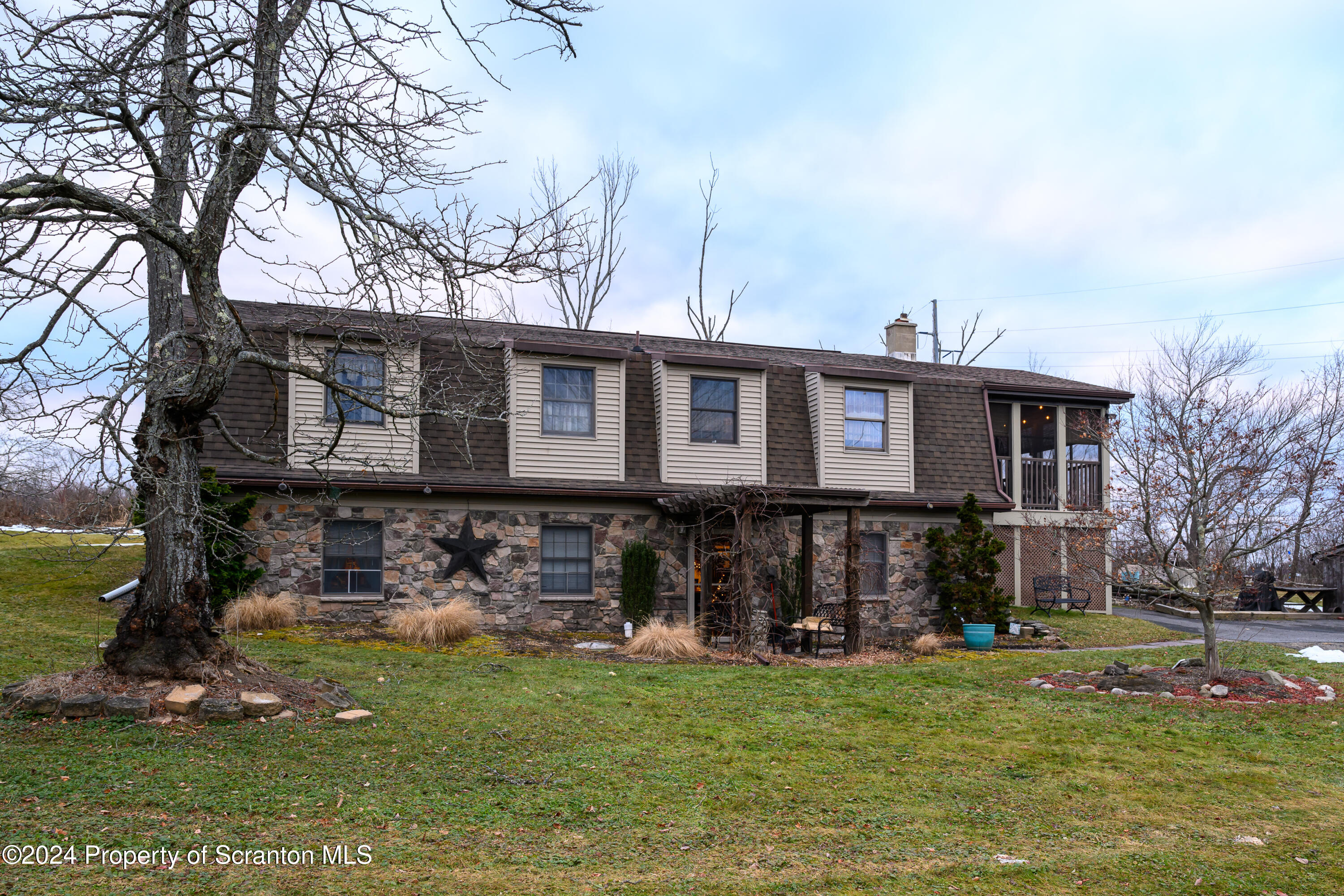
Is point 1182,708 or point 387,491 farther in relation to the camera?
point 387,491

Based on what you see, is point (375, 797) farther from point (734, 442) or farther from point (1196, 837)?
point (734, 442)

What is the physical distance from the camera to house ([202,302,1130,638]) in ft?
43.1

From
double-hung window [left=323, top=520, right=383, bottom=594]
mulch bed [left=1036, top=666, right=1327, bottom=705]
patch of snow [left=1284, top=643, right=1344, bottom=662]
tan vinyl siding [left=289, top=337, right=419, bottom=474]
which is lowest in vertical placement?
patch of snow [left=1284, top=643, right=1344, bottom=662]

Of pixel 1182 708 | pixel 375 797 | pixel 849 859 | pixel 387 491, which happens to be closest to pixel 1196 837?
pixel 849 859

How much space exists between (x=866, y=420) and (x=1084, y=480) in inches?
254

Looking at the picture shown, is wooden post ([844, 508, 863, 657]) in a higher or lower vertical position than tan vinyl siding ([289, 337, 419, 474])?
lower

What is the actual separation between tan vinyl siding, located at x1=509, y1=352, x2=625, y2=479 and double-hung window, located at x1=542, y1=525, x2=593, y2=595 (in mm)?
927

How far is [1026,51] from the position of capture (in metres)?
11.8

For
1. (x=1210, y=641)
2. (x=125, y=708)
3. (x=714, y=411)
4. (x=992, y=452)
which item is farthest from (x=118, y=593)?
(x=992, y=452)

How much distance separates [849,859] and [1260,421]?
9.72 metres

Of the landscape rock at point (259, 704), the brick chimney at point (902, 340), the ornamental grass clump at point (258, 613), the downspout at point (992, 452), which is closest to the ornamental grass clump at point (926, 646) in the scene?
the downspout at point (992, 452)

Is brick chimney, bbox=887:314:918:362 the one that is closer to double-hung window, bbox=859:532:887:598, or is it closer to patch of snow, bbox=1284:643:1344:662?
double-hung window, bbox=859:532:887:598

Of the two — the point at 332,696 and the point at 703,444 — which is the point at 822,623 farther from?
the point at 332,696

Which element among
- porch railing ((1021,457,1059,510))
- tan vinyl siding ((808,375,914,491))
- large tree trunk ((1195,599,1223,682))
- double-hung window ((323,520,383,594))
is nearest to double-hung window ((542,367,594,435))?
double-hung window ((323,520,383,594))
